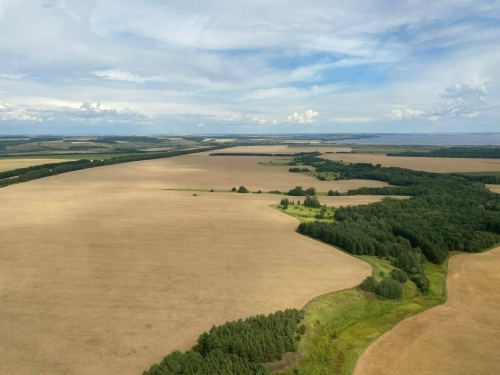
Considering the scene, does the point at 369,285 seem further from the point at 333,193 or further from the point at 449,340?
the point at 333,193

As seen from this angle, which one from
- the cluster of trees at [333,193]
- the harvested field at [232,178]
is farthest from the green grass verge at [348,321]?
the harvested field at [232,178]

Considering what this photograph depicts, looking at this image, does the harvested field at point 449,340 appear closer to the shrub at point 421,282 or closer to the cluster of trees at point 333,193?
the shrub at point 421,282

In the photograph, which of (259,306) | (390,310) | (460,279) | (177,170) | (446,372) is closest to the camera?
(446,372)

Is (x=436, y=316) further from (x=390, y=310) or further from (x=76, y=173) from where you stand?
(x=76, y=173)

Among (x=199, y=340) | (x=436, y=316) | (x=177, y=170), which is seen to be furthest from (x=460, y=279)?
Answer: (x=177, y=170)

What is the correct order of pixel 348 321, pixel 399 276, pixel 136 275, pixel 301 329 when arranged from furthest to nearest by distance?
pixel 399 276
pixel 136 275
pixel 348 321
pixel 301 329

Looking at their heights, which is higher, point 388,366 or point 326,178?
point 326,178

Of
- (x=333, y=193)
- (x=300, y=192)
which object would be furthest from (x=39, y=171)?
(x=333, y=193)
